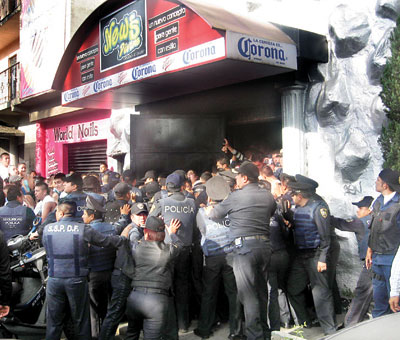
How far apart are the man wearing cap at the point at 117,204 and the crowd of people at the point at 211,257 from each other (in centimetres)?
1

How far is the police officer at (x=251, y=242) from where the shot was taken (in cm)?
473

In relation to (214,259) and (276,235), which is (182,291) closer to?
(214,259)

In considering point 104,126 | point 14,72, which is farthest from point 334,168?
point 14,72

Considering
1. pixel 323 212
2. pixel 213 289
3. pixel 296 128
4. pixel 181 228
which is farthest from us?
pixel 296 128

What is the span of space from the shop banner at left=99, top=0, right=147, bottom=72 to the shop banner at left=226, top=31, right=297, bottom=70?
219 cm

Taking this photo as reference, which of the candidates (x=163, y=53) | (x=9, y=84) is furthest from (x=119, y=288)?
(x=9, y=84)

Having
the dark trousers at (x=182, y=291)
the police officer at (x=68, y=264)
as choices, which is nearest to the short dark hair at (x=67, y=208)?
the police officer at (x=68, y=264)

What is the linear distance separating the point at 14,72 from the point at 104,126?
6735 mm

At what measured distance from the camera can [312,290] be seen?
520 cm

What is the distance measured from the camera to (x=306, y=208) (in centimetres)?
521

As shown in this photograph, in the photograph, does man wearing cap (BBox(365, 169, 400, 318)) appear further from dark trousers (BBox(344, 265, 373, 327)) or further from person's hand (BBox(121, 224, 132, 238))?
person's hand (BBox(121, 224, 132, 238))

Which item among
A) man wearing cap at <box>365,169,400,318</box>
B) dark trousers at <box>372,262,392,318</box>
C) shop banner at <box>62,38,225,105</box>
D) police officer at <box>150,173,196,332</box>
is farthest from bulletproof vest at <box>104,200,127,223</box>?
dark trousers at <box>372,262,392,318</box>

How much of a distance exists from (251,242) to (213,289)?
3.44 ft

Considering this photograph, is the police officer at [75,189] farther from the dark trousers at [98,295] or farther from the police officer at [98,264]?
the dark trousers at [98,295]
